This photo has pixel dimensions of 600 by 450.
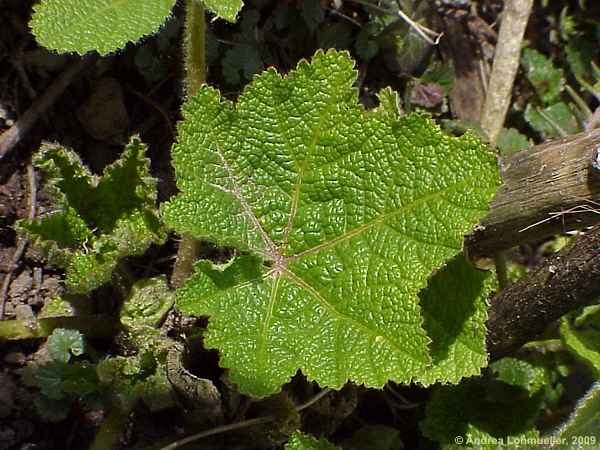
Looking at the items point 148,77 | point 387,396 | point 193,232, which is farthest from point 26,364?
point 387,396

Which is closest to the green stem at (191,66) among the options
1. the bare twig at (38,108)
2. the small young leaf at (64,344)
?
the small young leaf at (64,344)

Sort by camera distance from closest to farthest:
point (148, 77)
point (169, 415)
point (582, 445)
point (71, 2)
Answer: point (71, 2)
point (582, 445)
point (169, 415)
point (148, 77)

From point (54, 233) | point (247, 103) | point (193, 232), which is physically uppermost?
point (247, 103)

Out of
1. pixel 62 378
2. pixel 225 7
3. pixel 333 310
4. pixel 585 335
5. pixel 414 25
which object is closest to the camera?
pixel 225 7

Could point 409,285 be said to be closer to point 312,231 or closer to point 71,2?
point 312,231

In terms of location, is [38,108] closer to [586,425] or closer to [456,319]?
[456,319]

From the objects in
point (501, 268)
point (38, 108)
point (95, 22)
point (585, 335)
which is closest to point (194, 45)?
point (95, 22)

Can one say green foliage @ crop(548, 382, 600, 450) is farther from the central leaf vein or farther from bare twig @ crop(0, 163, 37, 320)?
bare twig @ crop(0, 163, 37, 320)
